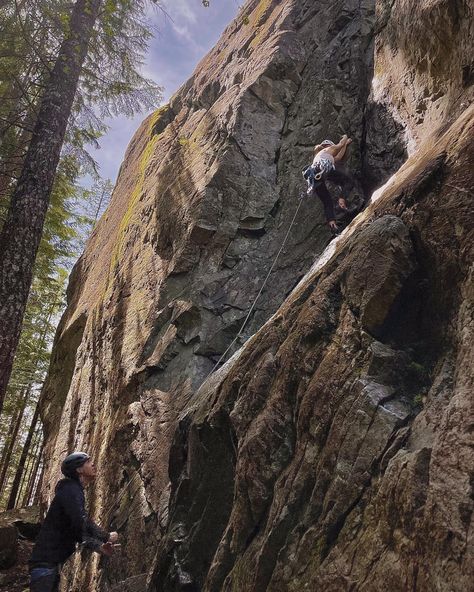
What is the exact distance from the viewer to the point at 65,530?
5172 mm

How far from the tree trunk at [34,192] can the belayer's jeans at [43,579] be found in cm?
268

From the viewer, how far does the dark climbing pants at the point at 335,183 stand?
879cm

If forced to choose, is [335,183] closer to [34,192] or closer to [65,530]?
[34,192]

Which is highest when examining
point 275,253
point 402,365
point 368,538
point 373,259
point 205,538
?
point 275,253

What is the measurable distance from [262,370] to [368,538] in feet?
7.13

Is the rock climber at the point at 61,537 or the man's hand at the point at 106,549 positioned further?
the man's hand at the point at 106,549

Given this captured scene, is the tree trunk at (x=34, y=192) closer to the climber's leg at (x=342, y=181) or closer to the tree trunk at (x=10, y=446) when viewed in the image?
the climber's leg at (x=342, y=181)

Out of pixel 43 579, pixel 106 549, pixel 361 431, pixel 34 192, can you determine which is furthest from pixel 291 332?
pixel 34 192

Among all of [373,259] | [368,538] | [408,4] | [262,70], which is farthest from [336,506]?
[262,70]

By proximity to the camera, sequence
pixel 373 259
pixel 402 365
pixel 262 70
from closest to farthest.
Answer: pixel 402 365 < pixel 373 259 < pixel 262 70

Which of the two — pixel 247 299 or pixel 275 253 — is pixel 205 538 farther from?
pixel 275 253

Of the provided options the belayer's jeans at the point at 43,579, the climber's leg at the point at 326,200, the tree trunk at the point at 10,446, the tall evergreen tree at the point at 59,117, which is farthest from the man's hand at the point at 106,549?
the tree trunk at the point at 10,446

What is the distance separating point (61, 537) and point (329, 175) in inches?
283

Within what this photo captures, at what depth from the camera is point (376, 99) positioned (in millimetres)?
9602
